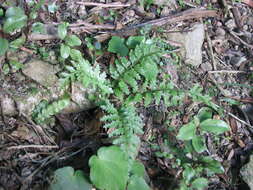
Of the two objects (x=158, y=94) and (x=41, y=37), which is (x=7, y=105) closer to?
(x=41, y=37)

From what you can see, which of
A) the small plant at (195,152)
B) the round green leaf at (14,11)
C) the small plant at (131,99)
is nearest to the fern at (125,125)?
the small plant at (131,99)

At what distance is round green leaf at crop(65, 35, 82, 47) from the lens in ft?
7.93

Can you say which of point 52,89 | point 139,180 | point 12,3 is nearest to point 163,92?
point 139,180

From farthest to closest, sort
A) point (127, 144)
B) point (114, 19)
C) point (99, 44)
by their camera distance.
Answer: point (114, 19) → point (99, 44) → point (127, 144)

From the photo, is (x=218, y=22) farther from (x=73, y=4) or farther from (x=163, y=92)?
(x=73, y=4)

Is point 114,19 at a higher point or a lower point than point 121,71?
higher

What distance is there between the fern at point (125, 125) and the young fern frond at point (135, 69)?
18 cm

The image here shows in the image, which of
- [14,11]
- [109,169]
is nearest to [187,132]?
[109,169]

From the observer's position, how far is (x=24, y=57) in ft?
8.03

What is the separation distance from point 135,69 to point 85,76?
408 mm

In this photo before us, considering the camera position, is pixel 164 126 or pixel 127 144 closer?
pixel 127 144

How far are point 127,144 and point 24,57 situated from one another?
44.0 inches

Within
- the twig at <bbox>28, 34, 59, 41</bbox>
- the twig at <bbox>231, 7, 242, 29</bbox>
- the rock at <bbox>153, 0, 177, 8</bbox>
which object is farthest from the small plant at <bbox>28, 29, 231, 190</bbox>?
the twig at <bbox>231, 7, 242, 29</bbox>

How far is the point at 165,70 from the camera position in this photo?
106 inches
